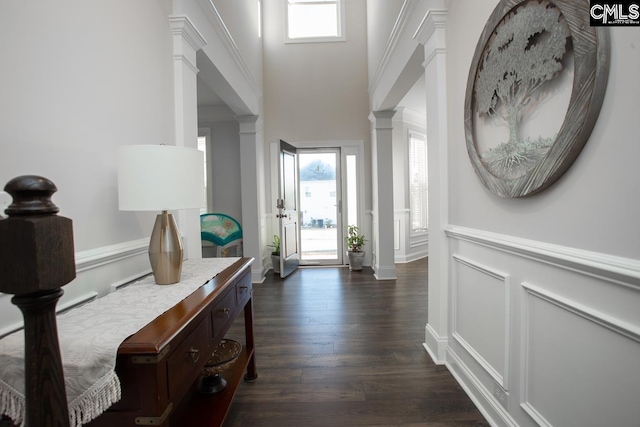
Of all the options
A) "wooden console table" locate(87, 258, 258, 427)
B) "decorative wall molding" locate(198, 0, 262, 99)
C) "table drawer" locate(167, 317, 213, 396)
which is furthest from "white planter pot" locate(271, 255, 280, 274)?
"table drawer" locate(167, 317, 213, 396)

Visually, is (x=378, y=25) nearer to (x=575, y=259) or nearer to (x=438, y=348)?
(x=438, y=348)

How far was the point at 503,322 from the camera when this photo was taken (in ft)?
4.77

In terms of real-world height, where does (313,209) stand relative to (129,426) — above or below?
above

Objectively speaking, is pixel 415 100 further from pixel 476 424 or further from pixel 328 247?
pixel 476 424

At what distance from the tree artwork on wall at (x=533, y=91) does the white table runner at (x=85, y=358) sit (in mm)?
1431

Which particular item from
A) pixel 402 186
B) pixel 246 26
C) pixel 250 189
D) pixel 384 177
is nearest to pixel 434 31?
pixel 384 177

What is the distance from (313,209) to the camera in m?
5.48

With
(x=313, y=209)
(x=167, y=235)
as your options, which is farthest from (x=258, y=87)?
(x=167, y=235)

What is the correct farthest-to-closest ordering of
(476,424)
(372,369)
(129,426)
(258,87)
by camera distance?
1. (258,87)
2. (372,369)
3. (476,424)
4. (129,426)

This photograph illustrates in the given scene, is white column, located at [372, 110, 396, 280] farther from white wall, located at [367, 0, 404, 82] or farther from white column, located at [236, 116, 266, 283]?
white column, located at [236, 116, 266, 283]

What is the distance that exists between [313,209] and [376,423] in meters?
4.09

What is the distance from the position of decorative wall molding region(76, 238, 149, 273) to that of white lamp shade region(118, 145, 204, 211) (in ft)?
0.92

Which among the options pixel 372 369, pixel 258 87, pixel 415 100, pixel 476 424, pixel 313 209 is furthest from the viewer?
pixel 313 209

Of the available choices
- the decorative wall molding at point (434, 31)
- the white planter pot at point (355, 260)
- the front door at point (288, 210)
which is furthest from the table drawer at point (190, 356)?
the white planter pot at point (355, 260)
